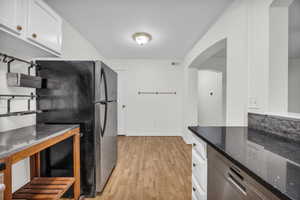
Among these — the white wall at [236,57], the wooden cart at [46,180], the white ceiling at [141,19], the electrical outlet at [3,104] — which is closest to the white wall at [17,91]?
the electrical outlet at [3,104]

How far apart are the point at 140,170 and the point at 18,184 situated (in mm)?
1588

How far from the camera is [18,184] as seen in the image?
161 centimetres

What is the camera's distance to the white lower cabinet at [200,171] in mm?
1213

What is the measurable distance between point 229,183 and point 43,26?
2.08m

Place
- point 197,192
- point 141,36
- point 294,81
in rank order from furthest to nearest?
point 294,81, point 141,36, point 197,192

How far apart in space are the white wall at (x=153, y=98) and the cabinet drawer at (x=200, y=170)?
3.52 metres

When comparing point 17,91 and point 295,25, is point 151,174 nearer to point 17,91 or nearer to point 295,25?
point 17,91

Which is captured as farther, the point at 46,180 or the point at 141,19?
the point at 141,19

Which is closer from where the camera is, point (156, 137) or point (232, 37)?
point (232, 37)

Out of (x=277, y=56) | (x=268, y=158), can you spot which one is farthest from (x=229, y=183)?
(x=277, y=56)

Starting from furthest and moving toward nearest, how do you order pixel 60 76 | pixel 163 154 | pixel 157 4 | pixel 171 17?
pixel 163 154, pixel 171 17, pixel 157 4, pixel 60 76

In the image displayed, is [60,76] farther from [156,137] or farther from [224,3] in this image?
[156,137]

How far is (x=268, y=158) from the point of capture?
0.80m

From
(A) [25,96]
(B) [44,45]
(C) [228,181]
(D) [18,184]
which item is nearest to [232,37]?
(C) [228,181]
